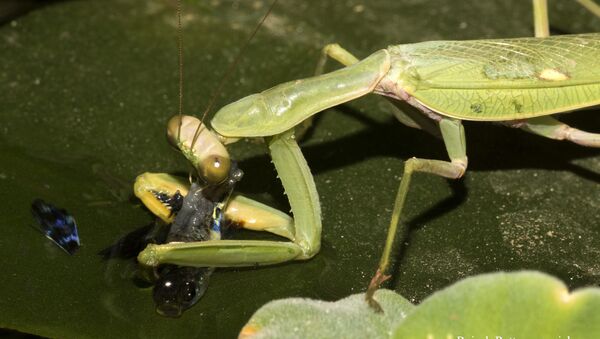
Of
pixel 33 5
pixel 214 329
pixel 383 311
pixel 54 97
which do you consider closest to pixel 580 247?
pixel 383 311

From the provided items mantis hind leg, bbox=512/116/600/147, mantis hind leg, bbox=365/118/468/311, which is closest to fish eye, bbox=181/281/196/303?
mantis hind leg, bbox=365/118/468/311

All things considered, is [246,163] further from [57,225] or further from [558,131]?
[558,131]

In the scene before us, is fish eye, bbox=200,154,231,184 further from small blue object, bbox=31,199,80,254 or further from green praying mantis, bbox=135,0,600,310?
small blue object, bbox=31,199,80,254

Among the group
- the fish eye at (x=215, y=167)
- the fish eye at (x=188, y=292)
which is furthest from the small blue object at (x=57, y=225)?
the fish eye at (x=215, y=167)

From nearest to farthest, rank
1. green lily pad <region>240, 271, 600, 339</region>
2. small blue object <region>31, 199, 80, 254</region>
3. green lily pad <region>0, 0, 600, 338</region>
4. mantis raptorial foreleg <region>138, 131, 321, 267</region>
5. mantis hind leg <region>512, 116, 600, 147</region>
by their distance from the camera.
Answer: green lily pad <region>240, 271, 600, 339</region> < mantis raptorial foreleg <region>138, 131, 321, 267</region> < green lily pad <region>0, 0, 600, 338</region> < small blue object <region>31, 199, 80, 254</region> < mantis hind leg <region>512, 116, 600, 147</region>

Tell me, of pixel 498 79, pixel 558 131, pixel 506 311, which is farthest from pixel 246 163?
pixel 506 311

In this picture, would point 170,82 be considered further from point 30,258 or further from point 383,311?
point 383,311
